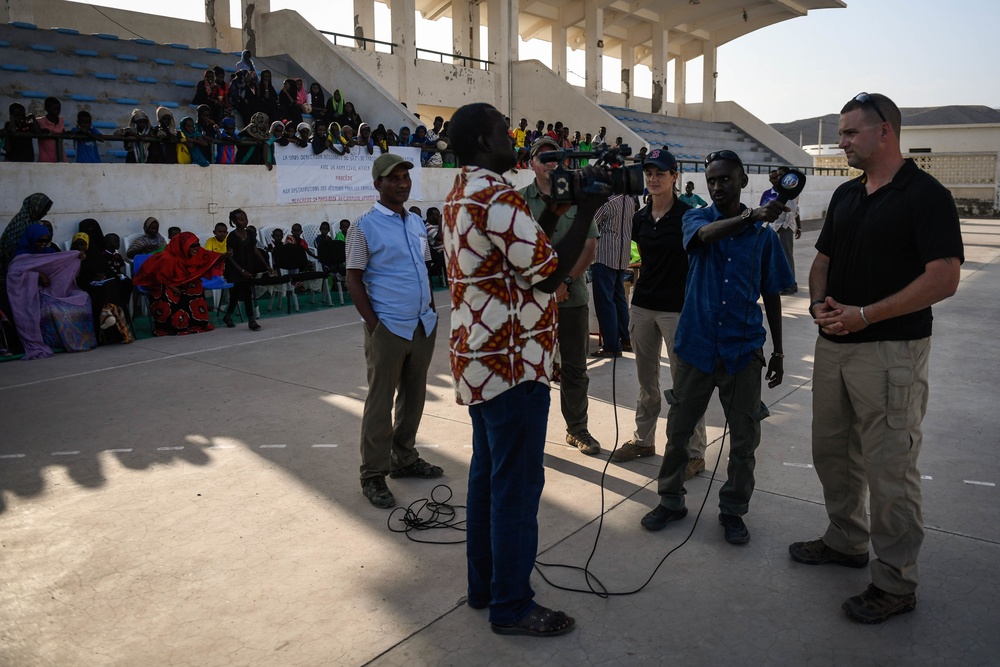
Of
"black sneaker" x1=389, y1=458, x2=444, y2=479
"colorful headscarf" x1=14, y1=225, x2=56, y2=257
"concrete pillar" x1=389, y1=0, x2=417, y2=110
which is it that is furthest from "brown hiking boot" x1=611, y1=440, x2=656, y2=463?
"concrete pillar" x1=389, y1=0, x2=417, y2=110

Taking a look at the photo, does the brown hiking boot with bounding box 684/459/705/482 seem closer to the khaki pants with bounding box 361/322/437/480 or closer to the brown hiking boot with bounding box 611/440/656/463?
the brown hiking boot with bounding box 611/440/656/463

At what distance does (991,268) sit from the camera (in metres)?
13.5

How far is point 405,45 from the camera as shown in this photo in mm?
20359

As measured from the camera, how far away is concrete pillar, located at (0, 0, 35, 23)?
14383 millimetres

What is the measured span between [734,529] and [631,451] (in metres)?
1.11

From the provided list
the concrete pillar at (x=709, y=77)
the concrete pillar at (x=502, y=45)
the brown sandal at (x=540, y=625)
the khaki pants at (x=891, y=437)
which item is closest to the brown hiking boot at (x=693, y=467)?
the khaki pants at (x=891, y=437)

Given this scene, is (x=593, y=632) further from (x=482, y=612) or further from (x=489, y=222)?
(x=489, y=222)

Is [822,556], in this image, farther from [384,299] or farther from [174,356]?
[174,356]

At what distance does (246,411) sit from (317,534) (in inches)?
87.9

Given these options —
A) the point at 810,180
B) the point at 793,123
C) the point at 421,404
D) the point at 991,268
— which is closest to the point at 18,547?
the point at 421,404

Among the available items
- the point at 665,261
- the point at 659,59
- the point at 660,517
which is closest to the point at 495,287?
the point at 660,517

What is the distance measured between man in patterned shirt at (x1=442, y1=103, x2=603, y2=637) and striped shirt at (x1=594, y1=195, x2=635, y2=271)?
4257 millimetres

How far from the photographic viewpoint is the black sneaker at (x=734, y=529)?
3.48m

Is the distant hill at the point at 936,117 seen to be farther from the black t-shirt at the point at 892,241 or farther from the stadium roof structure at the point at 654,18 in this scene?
the black t-shirt at the point at 892,241
